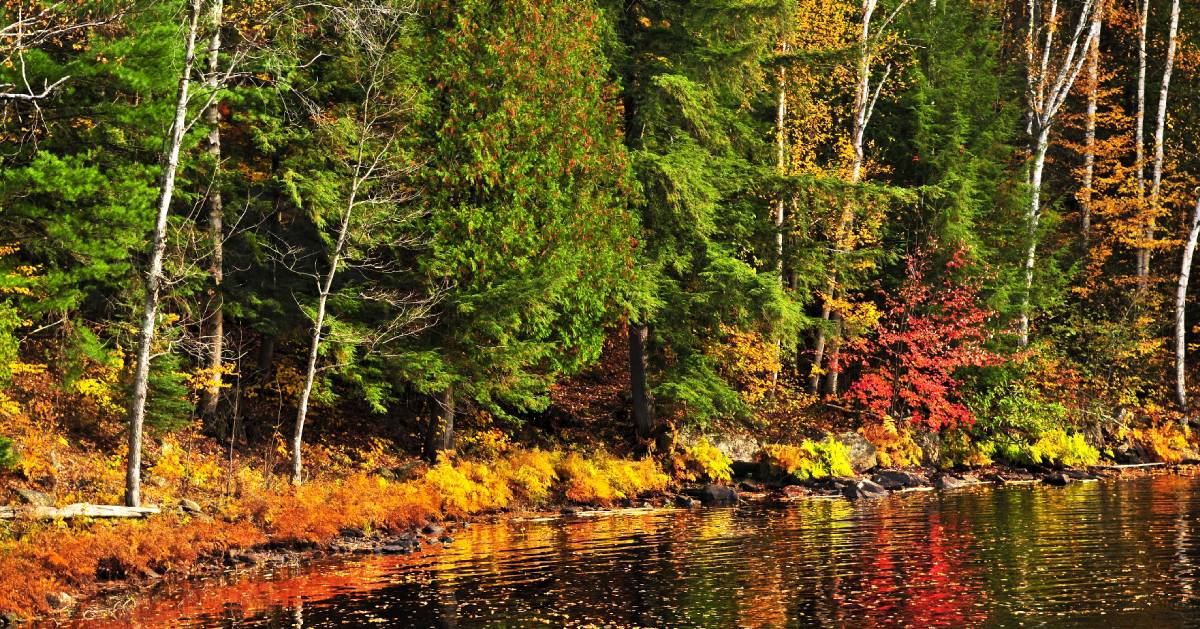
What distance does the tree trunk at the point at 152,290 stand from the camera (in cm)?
1972

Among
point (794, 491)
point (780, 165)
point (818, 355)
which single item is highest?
point (780, 165)

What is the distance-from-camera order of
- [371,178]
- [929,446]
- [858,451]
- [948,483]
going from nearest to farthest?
1. [371,178]
2. [948,483]
3. [858,451]
4. [929,446]

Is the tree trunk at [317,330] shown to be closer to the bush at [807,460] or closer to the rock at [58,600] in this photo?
the rock at [58,600]

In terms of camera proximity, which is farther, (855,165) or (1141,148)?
(1141,148)

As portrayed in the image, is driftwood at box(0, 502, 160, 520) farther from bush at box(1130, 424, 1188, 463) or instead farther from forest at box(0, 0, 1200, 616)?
bush at box(1130, 424, 1188, 463)

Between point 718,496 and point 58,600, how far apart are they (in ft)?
51.9

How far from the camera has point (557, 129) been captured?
91.0 feet

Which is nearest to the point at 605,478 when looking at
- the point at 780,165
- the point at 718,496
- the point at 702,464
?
the point at 718,496

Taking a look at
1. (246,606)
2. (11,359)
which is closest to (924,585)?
(246,606)

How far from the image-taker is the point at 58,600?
50.8 ft

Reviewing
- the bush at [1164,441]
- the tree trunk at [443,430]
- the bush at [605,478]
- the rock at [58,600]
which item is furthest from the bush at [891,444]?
the rock at [58,600]

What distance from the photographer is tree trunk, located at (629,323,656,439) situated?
30.7m

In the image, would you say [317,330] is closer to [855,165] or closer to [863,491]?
[863,491]

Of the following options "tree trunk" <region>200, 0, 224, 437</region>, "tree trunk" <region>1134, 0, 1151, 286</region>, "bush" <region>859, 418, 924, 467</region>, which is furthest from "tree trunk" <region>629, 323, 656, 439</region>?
"tree trunk" <region>1134, 0, 1151, 286</region>
